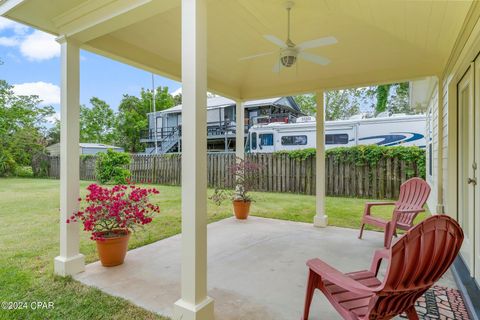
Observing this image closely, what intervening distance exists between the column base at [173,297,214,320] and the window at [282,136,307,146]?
9714 millimetres

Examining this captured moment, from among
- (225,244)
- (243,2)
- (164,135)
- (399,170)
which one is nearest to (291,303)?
(225,244)

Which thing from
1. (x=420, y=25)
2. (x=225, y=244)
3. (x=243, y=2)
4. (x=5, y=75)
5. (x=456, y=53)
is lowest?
(x=225, y=244)

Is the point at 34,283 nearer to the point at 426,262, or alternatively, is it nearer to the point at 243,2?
the point at 426,262

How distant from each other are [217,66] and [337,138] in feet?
23.4

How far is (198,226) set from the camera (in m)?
2.05

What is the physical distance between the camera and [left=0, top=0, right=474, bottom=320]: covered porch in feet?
6.79

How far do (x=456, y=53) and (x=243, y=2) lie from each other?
2545 mm

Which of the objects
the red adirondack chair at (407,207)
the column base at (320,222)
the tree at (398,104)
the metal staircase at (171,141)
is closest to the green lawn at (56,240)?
the column base at (320,222)

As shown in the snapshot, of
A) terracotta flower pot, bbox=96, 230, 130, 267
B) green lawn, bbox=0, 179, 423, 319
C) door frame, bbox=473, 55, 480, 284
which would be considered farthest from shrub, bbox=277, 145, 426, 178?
terracotta flower pot, bbox=96, 230, 130, 267

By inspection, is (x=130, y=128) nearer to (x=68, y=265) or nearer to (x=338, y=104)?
(x=338, y=104)

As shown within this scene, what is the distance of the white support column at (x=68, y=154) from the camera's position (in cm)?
289

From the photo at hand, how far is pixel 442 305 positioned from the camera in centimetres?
235

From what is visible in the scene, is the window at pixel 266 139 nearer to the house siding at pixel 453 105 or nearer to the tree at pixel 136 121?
the house siding at pixel 453 105

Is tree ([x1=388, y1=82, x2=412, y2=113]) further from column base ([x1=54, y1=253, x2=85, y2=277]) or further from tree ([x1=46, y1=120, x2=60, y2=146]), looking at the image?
tree ([x1=46, y1=120, x2=60, y2=146])
